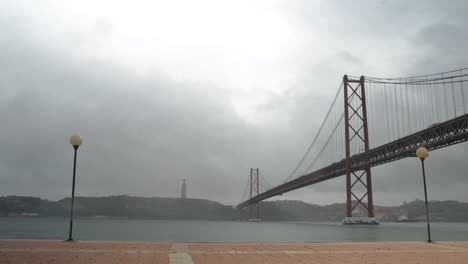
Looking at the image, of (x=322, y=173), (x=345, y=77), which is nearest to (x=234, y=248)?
(x=322, y=173)

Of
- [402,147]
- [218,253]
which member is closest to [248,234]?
[402,147]

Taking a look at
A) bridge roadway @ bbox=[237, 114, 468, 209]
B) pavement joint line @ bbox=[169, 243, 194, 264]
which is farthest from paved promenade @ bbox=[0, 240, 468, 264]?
bridge roadway @ bbox=[237, 114, 468, 209]

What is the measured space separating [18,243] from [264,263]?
8.08 m

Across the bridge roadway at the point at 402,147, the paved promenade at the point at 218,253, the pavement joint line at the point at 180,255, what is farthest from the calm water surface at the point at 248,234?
the pavement joint line at the point at 180,255

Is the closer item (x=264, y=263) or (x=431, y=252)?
(x=264, y=263)

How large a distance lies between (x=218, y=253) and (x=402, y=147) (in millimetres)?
46034

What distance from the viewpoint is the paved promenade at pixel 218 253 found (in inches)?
475

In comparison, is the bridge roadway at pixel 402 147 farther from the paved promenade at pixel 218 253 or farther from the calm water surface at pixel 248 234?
the paved promenade at pixel 218 253

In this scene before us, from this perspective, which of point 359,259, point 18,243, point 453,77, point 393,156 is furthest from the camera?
point 393,156

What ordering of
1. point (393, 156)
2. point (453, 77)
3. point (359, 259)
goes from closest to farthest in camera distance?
point (359, 259), point (453, 77), point (393, 156)

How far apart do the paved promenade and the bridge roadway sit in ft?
110

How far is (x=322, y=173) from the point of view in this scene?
7206 centimetres

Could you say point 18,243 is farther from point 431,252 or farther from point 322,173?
point 322,173

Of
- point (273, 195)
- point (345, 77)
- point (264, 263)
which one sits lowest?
point (264, 263)
